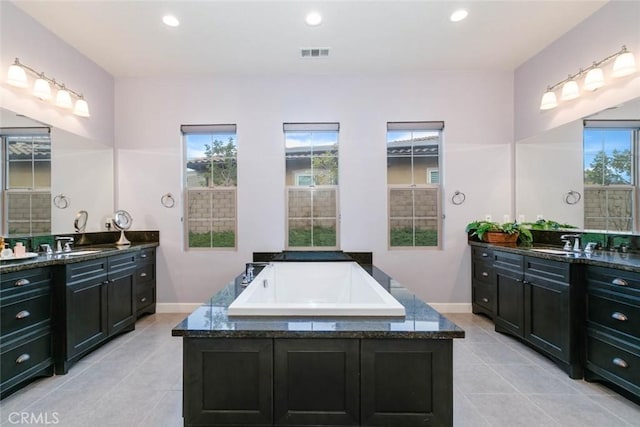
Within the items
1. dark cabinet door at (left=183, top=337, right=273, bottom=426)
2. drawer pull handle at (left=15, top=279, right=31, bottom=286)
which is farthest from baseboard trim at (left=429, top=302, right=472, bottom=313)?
drawer pull handle at (left=15, top=279, right=31, bottom=286)

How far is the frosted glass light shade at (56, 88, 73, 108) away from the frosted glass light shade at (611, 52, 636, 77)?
4665 millimetres

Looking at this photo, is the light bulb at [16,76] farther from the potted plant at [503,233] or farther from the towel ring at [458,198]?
the potted plant at [503,233]

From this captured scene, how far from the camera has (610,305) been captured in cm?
194

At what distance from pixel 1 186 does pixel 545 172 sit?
16.0 ft

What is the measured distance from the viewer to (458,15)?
253 cm

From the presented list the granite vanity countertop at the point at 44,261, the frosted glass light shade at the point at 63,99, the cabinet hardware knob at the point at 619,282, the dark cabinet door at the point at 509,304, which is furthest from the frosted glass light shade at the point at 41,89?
the cabinet hardware knob at the point at 619,282

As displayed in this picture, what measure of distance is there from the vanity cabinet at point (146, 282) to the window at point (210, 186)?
0.43 metres

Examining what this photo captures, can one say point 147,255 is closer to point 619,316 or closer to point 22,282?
point 22,282

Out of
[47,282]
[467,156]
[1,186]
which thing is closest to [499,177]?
[467,156]

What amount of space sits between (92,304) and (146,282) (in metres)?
0.88

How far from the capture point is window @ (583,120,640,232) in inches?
93.8

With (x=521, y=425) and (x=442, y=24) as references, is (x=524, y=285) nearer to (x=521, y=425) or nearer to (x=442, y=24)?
(x=521, y=425)

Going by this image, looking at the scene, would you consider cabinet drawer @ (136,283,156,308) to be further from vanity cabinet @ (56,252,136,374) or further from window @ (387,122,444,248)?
window @ (387,122,444,248)

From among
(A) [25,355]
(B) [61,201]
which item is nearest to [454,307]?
(A) [25,355]
